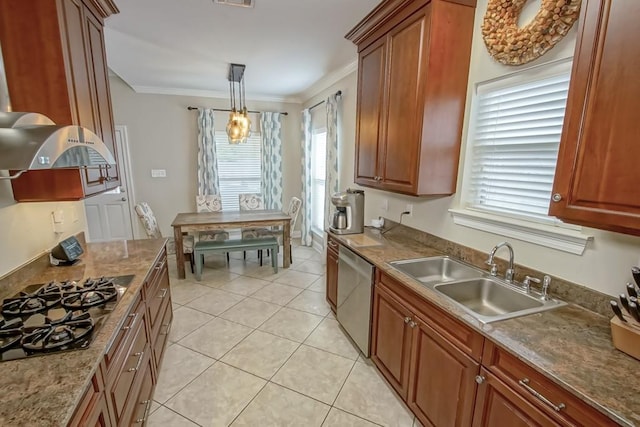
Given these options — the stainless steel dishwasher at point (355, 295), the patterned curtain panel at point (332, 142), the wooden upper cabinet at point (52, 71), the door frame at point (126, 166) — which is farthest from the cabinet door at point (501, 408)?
the door frame at point (126, 166)

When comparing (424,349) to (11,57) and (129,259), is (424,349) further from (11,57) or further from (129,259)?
(11,57)

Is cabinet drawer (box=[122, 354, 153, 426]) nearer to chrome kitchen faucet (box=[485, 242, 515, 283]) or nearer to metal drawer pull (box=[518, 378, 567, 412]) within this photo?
metal drawer pull (box=[518, 378, 567, 412])

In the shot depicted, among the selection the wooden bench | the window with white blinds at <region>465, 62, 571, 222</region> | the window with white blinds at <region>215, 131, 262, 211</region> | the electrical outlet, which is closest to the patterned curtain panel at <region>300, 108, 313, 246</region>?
the window with white blinds at <region>215, 131, 262, 211</region>

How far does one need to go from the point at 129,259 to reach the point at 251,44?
229 cm

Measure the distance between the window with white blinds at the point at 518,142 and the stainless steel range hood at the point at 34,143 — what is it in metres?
2.17

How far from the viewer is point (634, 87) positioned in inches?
36.7

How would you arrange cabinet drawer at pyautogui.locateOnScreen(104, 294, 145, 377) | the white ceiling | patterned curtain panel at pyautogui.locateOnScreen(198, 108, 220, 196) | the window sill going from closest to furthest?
cabinet drawer at pyautogui.locateOnScreen(104, 294, 145, 377)
the window sill
the white ceiling
patterned curtain panel at pyautogui.locateOnScreen(198, 108, 220, 196)

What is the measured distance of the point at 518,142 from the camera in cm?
166

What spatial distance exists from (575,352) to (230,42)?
336 centimetres

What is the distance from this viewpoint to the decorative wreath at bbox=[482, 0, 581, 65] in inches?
52.1

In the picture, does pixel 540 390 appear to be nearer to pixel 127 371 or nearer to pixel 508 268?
pixel 508 268

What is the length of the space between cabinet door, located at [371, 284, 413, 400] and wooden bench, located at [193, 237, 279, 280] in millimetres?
2160

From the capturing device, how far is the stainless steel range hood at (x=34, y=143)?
3.09ft

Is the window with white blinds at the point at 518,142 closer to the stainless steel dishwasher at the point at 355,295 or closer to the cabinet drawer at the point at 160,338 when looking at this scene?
the stainless steel dishwasher at the point at 355,295
